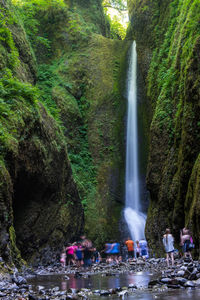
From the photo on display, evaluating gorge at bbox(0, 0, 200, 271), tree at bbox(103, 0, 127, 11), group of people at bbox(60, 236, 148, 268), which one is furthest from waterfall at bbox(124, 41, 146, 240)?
tree at bbox(103, 0, 127, 11)

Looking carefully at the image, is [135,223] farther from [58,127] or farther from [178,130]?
[178,130]

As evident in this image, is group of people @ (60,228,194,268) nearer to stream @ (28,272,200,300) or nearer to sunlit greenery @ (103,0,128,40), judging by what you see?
stream @ (28,272,200,300)

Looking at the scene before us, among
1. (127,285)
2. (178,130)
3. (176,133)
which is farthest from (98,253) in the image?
(127,285)

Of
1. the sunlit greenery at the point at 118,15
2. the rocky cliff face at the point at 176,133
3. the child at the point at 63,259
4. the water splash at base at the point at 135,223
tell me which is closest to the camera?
the rocky cliff face at the point at 176,133

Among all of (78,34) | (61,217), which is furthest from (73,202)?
(78,34)

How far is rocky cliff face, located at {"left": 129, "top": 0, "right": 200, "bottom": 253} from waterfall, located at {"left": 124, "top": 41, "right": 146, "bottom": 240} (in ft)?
13.0

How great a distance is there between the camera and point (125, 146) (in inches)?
1056

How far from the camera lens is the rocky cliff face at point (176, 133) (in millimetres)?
14016

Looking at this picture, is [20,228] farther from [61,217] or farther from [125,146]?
[125,146]

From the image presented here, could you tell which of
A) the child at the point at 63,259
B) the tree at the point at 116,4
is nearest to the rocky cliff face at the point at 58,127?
the child at the point at 63,259

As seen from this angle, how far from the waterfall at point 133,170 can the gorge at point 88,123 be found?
17.6 inches

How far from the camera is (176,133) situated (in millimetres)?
16234

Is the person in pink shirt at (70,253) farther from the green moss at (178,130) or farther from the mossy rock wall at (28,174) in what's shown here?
the green moss at (178,130)

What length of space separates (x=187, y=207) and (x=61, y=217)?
7172 millimetres
